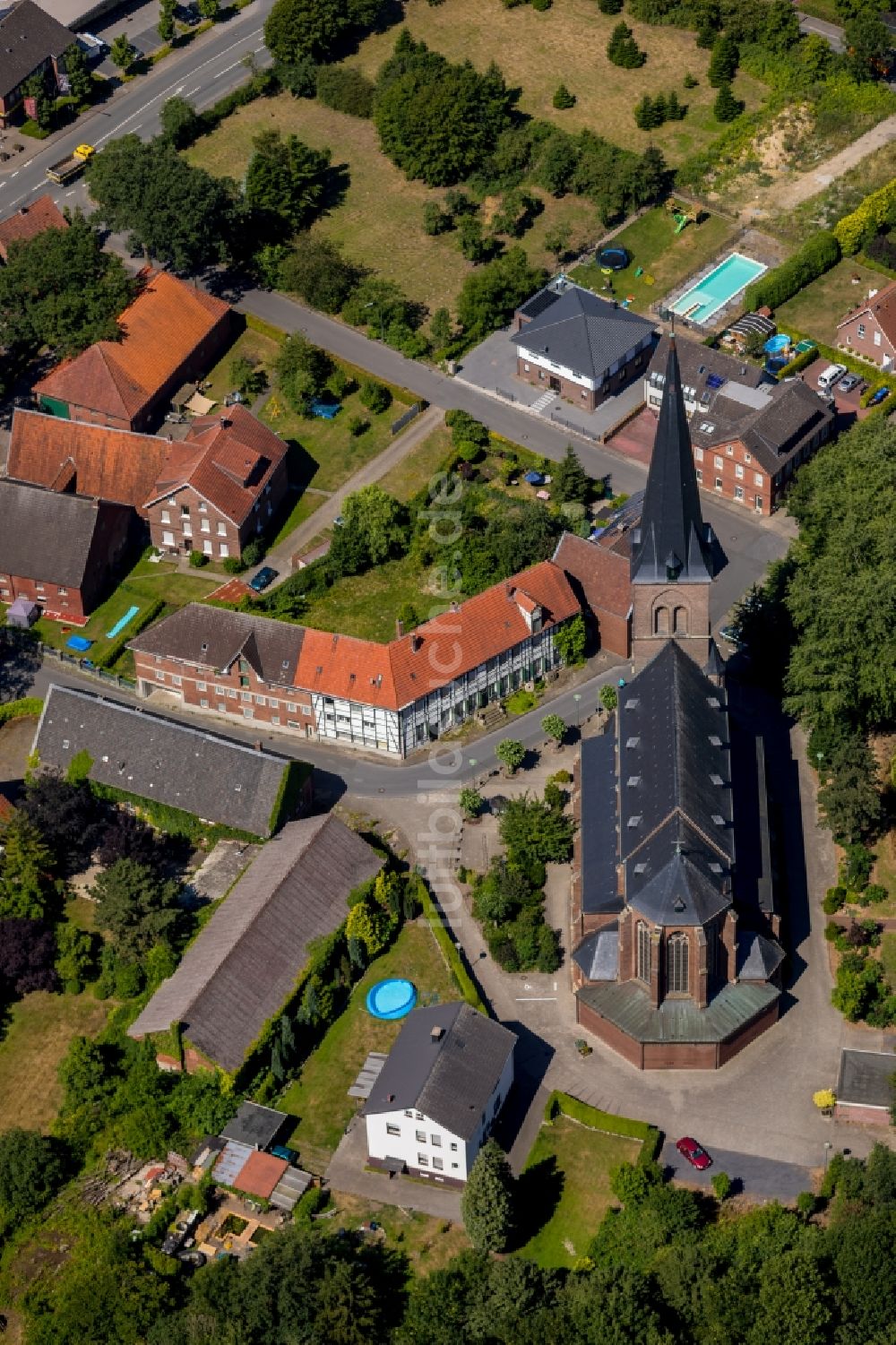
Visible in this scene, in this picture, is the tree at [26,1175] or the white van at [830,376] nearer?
the tree at [26,1175]

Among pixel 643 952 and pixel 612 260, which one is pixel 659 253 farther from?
pixel 643 952

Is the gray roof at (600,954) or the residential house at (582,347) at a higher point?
the residential house at (582,347)

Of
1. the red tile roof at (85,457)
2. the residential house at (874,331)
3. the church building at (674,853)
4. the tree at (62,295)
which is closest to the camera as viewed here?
the church building at (674,853)

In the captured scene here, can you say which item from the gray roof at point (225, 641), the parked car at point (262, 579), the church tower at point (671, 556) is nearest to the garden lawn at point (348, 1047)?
the gray roof at point (225, 641)

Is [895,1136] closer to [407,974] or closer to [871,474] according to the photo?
[407,974]

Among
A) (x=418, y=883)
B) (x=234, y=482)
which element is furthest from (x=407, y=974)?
(x=234, y=482)

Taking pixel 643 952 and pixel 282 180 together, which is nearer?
pixel 643 952

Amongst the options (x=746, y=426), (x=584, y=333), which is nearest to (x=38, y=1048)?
(x=746, y=426)

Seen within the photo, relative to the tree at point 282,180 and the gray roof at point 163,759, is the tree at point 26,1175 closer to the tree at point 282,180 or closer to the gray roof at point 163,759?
the gray roof at point 163,759
